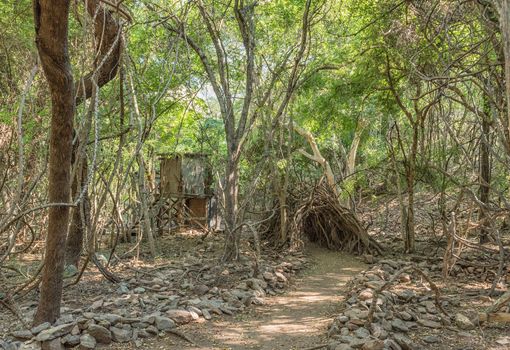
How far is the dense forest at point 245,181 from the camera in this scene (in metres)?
3.49

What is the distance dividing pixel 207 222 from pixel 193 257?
393 cm

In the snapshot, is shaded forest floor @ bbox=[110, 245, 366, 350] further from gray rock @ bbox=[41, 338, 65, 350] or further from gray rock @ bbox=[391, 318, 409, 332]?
gray rock @ bbox=[391, 318, 409, 332]

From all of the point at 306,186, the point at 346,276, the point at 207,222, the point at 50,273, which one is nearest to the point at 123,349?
the point at 50,273

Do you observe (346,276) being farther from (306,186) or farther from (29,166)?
(29,166)

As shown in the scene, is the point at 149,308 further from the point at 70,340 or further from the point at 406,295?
the point at 406,295

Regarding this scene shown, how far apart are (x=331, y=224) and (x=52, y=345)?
5.84 meters

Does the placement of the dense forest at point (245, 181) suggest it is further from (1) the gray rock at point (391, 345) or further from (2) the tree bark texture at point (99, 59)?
(1) the gray rock at point (391, 345)

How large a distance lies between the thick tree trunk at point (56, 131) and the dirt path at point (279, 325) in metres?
0.91

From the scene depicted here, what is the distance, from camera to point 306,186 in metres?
8.70

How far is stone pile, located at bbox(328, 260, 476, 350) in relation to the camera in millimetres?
3301

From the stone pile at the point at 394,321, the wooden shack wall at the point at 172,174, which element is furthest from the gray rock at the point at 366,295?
the wooden shack wall at the point at 172,174

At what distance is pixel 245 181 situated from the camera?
417 inches

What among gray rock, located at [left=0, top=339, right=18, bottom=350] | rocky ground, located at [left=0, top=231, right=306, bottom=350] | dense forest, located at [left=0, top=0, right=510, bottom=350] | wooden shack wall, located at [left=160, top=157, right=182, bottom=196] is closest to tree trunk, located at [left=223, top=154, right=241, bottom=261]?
dense forest, located at [left=0, top=0, right=510, bottom=350]

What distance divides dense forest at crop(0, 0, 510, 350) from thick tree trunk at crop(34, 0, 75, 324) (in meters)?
0.01
